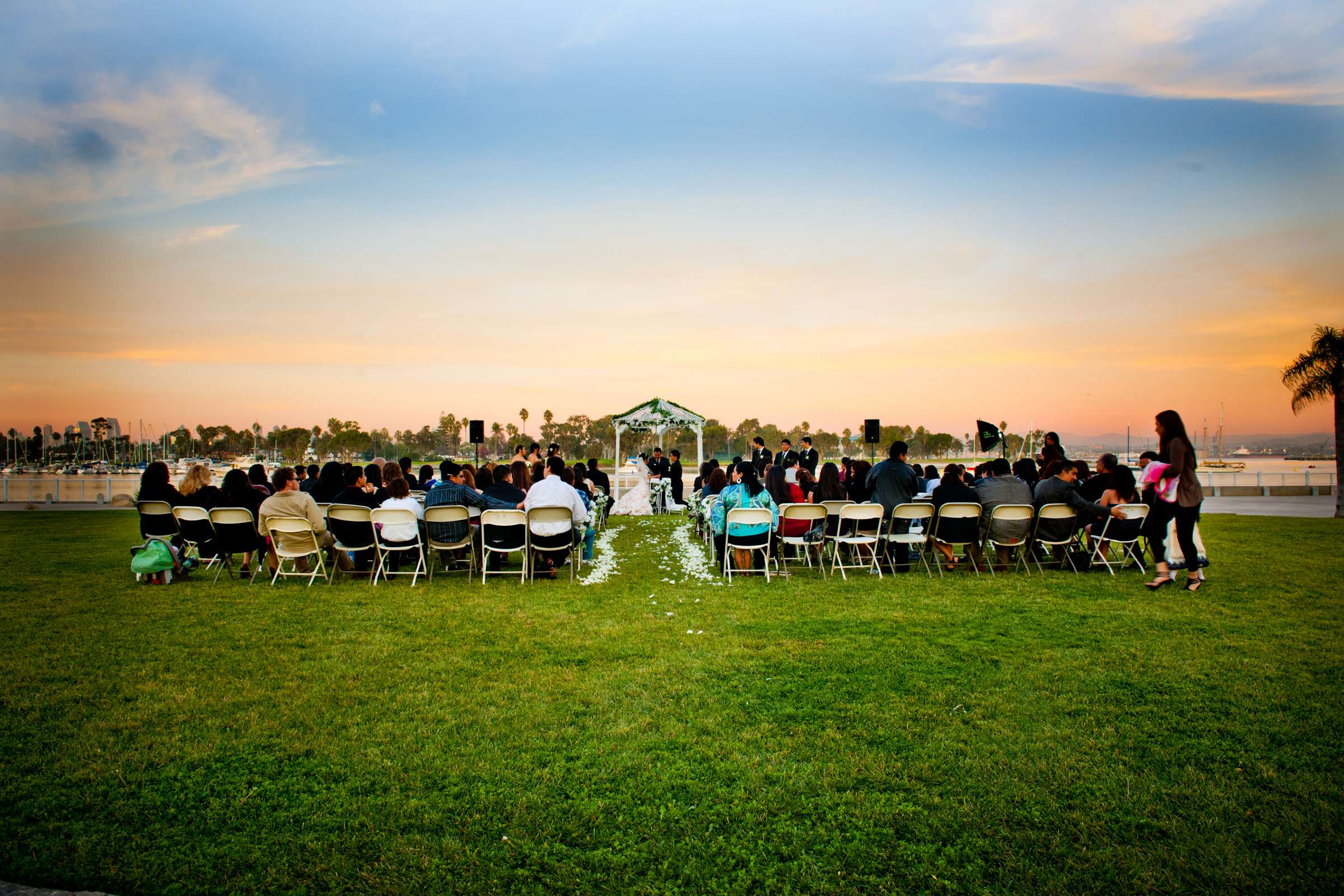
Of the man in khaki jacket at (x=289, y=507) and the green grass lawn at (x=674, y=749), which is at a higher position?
the man in khaki jacket at (x=289, y=507)

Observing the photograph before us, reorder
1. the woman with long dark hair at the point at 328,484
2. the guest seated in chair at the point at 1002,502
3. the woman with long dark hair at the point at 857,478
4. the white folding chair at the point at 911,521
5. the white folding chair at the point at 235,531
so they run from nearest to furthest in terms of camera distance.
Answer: the white folding chair at the point at 235,531 → the white folding chair at the point at 911,521 → the guest seated in chair at the point at 1002,502 → the woman with long dark hair at the point at 328,484 → the woman with long dark hair at the point at 857,478

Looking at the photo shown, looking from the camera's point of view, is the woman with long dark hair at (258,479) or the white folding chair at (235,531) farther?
the woman with long dark hair at (258,479)

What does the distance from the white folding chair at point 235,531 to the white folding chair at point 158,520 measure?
2.30ft

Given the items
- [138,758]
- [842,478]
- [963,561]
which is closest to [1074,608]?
[963,561]

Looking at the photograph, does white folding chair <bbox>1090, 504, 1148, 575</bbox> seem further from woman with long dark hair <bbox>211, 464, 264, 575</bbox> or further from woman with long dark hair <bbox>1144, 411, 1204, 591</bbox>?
woman with long dark hair <bbox>211, 464, 264, 575</bbox>

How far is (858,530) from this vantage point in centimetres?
844

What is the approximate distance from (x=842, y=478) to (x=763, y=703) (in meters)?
8.47

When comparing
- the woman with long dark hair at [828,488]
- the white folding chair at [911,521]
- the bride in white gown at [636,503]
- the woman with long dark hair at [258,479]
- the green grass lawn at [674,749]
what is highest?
the woman with long dark hair at [258,479]

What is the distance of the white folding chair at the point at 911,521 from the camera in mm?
8062

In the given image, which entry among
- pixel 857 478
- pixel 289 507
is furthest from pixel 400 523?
pixel 857 478

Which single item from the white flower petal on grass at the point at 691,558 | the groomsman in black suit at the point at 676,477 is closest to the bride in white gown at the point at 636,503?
the groomsman in black suit at the point at 676,477

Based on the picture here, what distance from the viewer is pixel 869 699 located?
420 centimetres

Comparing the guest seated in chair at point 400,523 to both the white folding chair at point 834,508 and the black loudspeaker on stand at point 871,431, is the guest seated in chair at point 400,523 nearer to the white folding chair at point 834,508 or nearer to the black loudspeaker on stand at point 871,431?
the white folding chair at point 834,508

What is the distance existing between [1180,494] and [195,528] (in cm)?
1090
